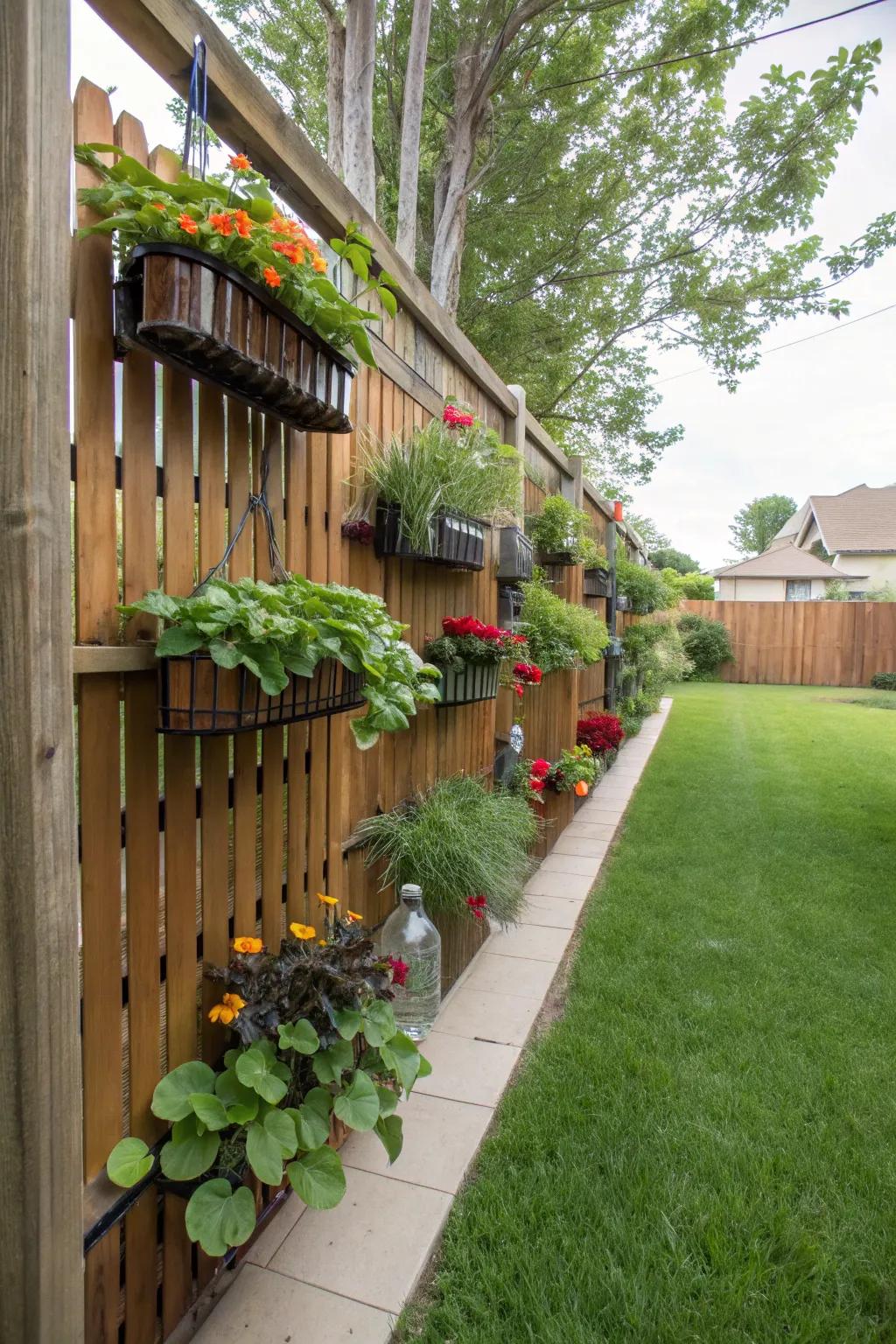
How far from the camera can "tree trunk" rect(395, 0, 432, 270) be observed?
4883mm

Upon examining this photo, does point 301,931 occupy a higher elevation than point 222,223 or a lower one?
lower

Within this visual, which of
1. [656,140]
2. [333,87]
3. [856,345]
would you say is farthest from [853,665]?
[333,87]

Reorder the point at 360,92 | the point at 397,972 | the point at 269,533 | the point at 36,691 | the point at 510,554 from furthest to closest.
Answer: the point at 360,92 → the point at 510,554 → the point at 397,972 → the point at 269,533 → the point at 36,691

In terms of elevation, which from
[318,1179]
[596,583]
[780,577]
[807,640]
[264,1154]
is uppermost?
[780,577]

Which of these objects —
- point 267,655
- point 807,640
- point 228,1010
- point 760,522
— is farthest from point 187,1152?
point 760,522

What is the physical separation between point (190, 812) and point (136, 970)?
0.26 metres

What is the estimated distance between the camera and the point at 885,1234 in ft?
4.92

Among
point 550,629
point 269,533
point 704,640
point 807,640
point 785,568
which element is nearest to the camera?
point 269,533

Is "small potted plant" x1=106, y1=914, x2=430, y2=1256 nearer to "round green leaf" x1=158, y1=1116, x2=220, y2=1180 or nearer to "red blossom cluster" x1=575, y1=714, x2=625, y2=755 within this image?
"round green leaf" x1=158, y1=1116, x2=220, y2=1180

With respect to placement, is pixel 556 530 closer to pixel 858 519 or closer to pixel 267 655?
pixel 267 655

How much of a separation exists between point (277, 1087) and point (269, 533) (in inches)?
39.1

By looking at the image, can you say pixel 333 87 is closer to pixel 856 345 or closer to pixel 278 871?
pixel 278 871

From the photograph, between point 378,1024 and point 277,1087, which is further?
point 378,1024

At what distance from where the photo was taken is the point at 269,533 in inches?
55.7
